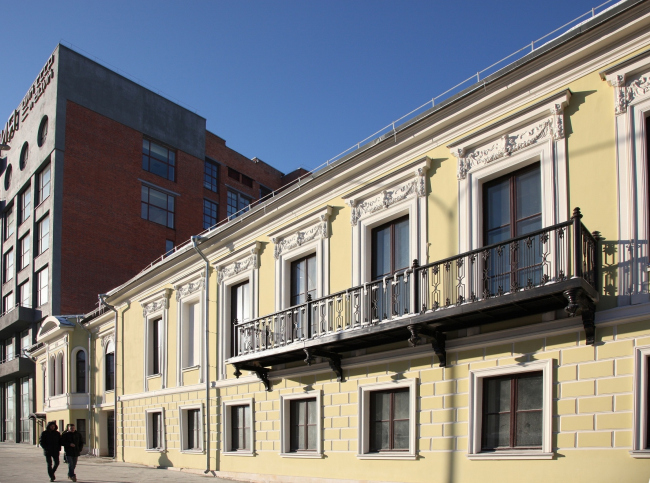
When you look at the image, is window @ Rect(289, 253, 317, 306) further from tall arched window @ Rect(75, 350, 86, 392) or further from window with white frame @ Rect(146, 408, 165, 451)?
tall arched window @ Rect(75, 350, 86, 392)

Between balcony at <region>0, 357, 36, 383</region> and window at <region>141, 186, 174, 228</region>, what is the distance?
411 inches

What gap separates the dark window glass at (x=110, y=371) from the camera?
2665 centimetres

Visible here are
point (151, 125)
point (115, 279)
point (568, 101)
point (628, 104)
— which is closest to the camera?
point (628, 104)

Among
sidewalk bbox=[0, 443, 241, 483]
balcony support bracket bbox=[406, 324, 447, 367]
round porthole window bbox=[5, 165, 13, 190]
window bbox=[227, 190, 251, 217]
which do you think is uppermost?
round porthole window bbox=[5, 165, 13, 190]

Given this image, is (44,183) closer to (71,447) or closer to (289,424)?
(71,447)

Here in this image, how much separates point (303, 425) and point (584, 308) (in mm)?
7752

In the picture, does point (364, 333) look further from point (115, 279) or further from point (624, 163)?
point (115, 279)

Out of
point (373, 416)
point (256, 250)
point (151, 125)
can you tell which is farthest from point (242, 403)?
point (151, 125)

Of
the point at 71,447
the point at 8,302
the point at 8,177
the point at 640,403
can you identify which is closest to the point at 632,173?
the point at 640,403

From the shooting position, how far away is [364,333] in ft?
40.3

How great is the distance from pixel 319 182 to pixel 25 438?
3265 cm

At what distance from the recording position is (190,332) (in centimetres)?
2089

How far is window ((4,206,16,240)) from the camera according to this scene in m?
42.1

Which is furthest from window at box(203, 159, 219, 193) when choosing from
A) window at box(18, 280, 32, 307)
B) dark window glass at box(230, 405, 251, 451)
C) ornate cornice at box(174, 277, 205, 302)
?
dark window glass at box(230, 405, 251, 451)
